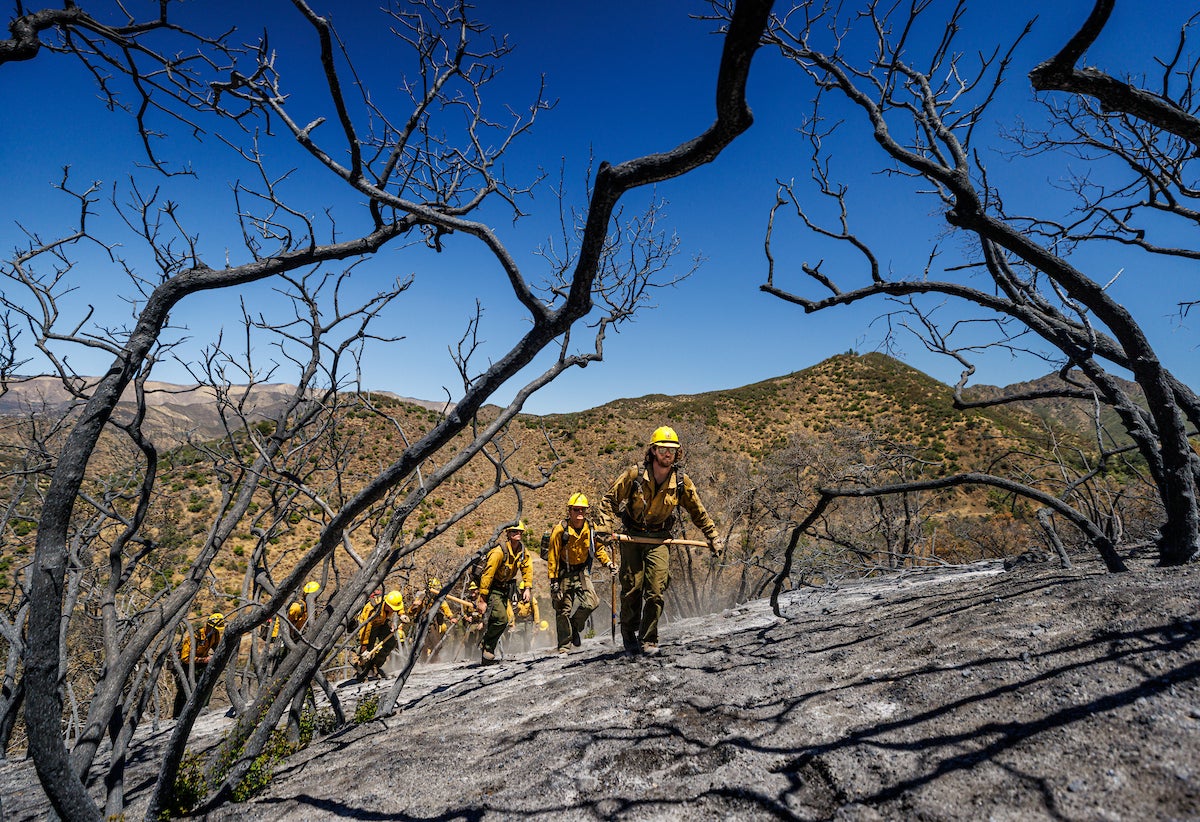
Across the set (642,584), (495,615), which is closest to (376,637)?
(495,615)

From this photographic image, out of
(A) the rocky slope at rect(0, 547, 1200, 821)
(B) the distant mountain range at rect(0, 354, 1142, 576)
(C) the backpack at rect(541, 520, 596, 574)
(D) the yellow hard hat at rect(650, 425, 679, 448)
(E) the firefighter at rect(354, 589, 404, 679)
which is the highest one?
(B) the distant mountain range at rect(0, 354, 1142, 576)

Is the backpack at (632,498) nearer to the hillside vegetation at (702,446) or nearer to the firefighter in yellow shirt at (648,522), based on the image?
the firefighter in yellow shirt at (648,522)

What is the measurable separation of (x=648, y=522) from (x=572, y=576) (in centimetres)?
267

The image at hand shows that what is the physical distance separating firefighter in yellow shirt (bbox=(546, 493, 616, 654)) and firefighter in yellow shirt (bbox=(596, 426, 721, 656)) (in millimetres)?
1900

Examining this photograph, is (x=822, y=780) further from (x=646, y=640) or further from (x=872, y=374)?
(x=872, y=374)

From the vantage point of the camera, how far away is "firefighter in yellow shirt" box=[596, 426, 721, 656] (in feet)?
16.7

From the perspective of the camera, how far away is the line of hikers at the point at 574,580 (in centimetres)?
512

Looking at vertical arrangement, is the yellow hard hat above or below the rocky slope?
above

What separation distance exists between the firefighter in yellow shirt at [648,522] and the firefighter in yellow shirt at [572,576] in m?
1.90

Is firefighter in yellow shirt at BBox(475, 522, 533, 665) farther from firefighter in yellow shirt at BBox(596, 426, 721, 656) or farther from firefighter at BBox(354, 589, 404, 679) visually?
firefighter in yellow shirt at BBox(596, 426, 721, 656)

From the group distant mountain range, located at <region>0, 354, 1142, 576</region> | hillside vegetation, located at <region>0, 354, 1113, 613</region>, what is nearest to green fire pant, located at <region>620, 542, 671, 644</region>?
hillside vegetation, located at <region>0, 354, 1113, 613</region>

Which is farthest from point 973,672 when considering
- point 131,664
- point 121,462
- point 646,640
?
point 121,462

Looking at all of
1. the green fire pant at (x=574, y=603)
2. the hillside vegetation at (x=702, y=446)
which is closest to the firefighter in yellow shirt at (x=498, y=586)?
the green fire pant at (x=574, y=603)

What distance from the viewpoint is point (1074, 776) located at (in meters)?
1.75
